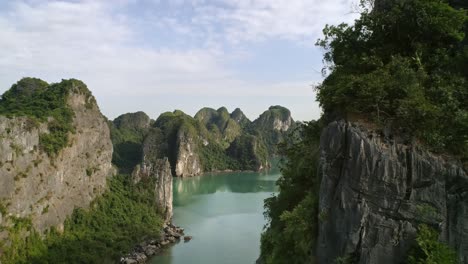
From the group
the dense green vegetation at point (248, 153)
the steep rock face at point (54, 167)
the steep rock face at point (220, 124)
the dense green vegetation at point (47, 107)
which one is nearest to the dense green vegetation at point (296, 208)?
the steep rock face at point (54, 167)

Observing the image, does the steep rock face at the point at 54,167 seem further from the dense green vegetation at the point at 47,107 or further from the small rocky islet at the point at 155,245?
the small rocky islet at the point at 155,245

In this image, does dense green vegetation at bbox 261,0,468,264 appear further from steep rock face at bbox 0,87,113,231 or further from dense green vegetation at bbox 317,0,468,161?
steep rock face at bbox 0,87,113,231

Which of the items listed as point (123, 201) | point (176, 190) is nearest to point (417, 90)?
point (123, 201)

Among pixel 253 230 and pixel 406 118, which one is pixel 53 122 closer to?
pixel 253 230

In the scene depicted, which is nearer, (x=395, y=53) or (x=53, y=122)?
(x=395, y=53)

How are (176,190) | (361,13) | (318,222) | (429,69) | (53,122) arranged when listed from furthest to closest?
(176,190)
(53,122)
(361,13)
(429,69)
(318,222)

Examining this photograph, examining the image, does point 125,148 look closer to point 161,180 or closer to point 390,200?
point 161,180

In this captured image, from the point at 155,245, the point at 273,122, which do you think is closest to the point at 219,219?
the point at 155,245
